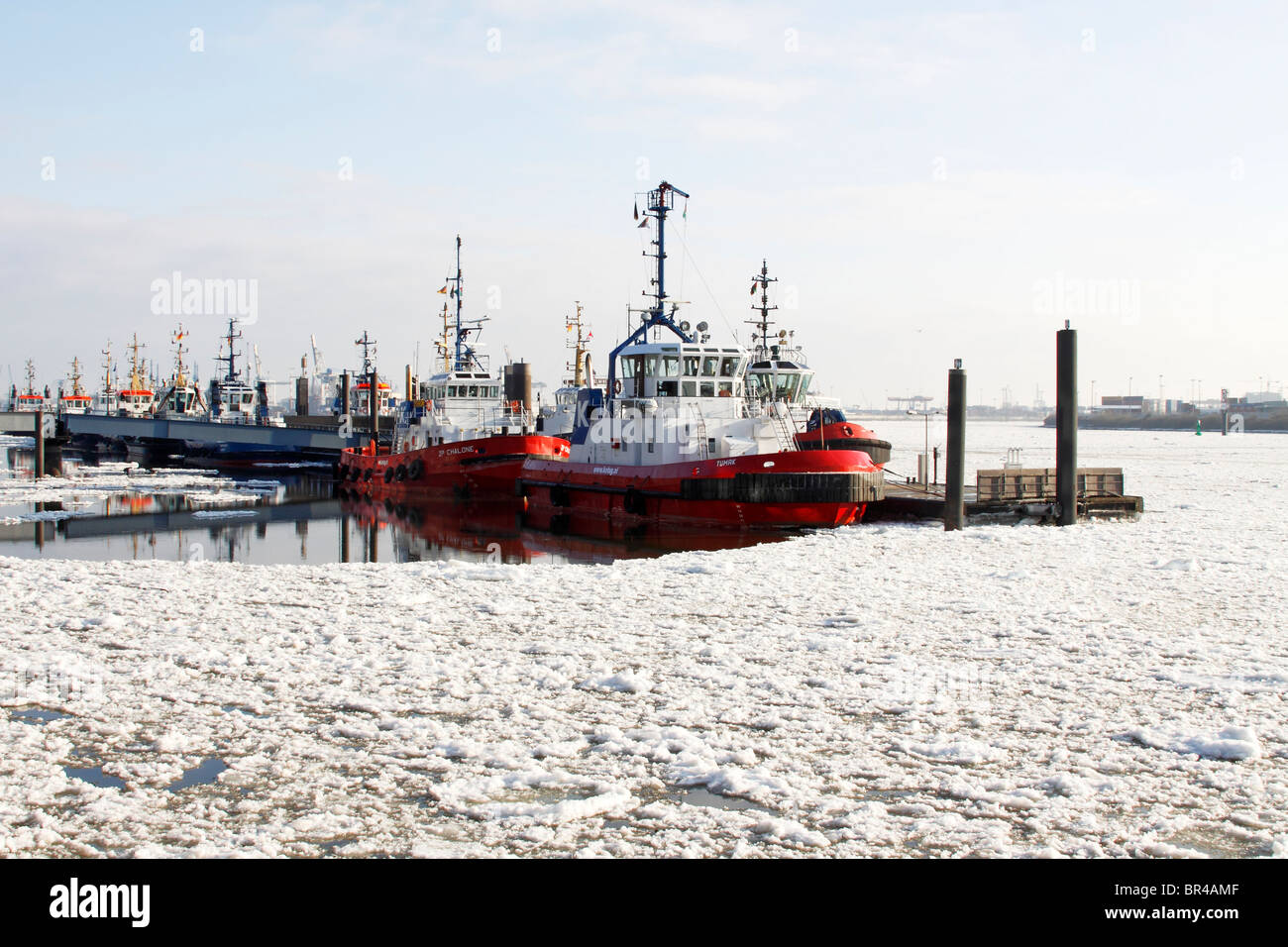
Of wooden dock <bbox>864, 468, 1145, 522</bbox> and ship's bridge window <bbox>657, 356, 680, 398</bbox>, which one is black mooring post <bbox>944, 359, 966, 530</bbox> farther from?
ship's bridge window <bbox>657, 356, 680, 398</bbox>

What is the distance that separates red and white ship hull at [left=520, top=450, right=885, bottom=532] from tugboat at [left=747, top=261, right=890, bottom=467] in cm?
412

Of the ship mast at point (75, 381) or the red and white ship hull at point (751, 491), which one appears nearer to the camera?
the red and white ship hull at point (751, 491)

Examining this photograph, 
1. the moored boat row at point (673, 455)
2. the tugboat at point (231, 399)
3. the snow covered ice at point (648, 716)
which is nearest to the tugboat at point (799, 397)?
the moored boat row at point (673, 455)

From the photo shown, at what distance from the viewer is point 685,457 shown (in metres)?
24.6

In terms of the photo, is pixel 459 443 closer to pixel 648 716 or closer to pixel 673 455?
pixel 673 455

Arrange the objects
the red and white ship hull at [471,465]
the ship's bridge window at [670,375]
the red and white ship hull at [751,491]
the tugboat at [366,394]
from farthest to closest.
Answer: the tugboat at [366,394]
the red and white ship hull at [471,465]
the ship's bridge window at [670,375]
the red and white ship hull at [751,491]

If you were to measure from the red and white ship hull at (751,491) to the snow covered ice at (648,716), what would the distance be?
8.67 meters

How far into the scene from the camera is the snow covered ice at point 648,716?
4957 mm

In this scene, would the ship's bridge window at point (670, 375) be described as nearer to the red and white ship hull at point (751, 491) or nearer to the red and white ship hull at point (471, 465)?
the red and white ship hull at point (751, 491)

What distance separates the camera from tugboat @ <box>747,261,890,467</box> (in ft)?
98.5

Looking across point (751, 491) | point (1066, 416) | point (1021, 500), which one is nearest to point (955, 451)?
point (1066, 416)

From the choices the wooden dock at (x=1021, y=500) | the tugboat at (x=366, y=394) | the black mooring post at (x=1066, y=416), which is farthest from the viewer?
the tugboat at (x=366, y=394)

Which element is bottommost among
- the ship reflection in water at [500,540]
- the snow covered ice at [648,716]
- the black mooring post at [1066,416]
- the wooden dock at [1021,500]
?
the ship reflection in water at [500,540]
